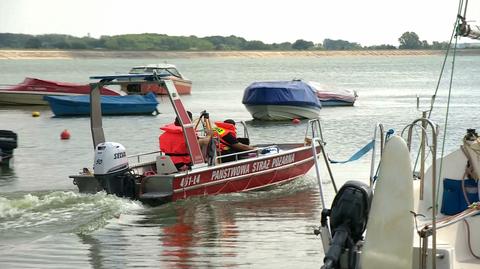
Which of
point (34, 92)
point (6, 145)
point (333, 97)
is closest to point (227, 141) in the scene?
point (6, 145)

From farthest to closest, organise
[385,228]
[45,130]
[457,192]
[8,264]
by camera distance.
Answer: [45,130] → [8,264] → [457,192] → [385,228]

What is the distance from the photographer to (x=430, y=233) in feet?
25.8

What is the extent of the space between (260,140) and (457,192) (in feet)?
56.9

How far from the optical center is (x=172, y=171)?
15.5m

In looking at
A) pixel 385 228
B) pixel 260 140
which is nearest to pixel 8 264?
pixel 385 228

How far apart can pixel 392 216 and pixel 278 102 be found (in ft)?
80.0

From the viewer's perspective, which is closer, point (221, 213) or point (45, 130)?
point (221, 213)

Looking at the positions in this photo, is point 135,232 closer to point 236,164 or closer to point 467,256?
point 236,164

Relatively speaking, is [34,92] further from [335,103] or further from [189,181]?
[189,181]

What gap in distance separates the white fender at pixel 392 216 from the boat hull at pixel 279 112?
24123mm

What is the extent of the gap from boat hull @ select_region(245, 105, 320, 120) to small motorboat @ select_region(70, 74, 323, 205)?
586 inches

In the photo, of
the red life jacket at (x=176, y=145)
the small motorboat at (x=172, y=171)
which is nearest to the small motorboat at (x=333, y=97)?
the small motorboat at (x=172, y=171)

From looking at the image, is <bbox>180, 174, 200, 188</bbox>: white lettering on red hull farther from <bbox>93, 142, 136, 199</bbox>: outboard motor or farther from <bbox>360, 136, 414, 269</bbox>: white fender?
<bbox>360, 136, 414, 269</bbox>: white fender

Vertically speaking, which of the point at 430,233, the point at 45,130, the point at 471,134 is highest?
the point at 471,134
